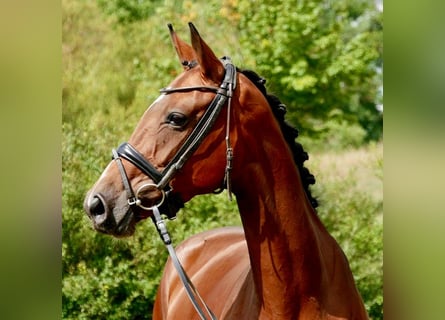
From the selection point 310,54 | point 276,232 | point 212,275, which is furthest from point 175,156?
point 310,54

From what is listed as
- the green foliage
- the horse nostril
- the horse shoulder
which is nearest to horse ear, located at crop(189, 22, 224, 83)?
the horse nostril

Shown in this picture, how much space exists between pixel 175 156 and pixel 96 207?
337 mm

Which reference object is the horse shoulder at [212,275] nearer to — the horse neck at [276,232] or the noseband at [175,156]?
the horse neck at [276,232]

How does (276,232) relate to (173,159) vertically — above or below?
below

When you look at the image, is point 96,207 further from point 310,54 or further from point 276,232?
point 310,54

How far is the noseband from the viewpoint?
266cm

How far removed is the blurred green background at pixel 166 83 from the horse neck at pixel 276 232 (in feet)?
12.0

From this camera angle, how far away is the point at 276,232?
282cm

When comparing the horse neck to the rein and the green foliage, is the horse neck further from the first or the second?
the green foliage
